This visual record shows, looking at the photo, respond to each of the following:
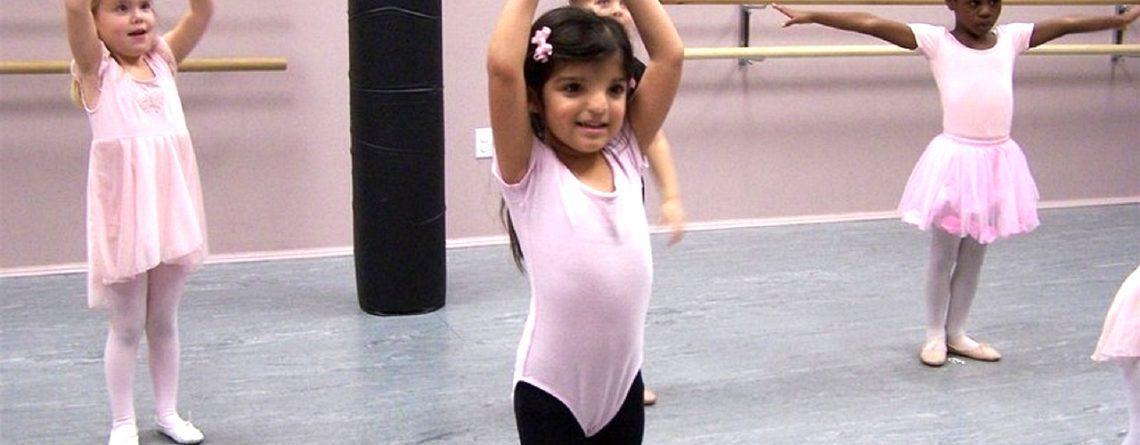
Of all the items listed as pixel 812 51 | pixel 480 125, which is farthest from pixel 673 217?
pixel 812 51

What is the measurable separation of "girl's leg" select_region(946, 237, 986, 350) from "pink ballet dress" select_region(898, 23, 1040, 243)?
0.10m

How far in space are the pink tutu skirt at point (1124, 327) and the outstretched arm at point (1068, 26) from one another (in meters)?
1.21

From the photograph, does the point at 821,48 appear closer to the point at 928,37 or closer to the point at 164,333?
the point at 928,37

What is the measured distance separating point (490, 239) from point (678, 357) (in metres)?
1.55

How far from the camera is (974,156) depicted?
9.89 ft

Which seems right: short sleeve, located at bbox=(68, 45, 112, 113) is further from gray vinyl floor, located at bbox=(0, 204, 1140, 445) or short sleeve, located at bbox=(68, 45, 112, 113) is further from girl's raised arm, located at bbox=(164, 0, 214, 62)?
gray vinyl floor, located at bbox=(0, 204, 1140, 445)

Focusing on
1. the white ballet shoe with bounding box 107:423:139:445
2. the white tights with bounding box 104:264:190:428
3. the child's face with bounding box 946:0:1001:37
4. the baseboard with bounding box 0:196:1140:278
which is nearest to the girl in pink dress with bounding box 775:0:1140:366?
the child's face with bounding box 946:0:1001:37

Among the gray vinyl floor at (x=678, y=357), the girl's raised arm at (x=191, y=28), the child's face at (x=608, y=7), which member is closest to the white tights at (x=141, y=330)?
the gray vinyl floor at (x=678, y=357)

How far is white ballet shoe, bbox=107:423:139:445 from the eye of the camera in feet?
8.19

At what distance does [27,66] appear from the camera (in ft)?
12.3

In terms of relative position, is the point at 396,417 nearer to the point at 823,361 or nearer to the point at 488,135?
the point at 823,361

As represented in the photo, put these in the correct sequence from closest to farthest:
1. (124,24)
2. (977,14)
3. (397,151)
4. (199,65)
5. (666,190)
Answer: (666,190)
(124,24)
(977,14)
(397,151)
(199,65)

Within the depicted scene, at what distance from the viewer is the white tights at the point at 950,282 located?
311cm

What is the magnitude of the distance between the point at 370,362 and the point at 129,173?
2.98 ft
